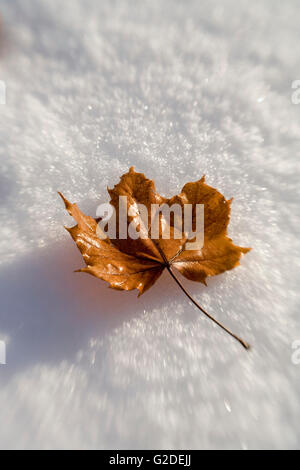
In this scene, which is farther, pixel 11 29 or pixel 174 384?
pixel 11 29
